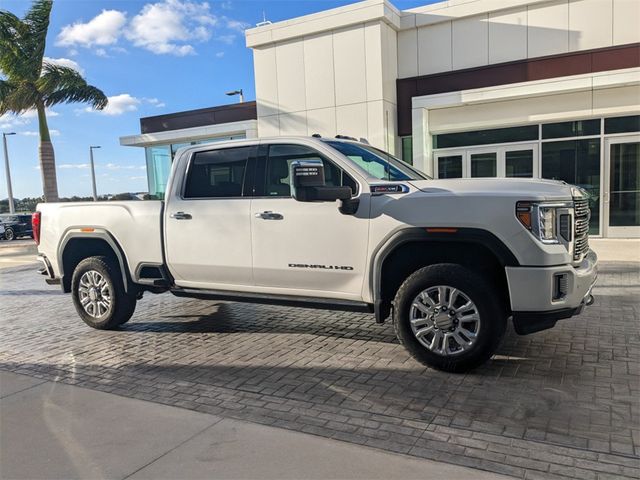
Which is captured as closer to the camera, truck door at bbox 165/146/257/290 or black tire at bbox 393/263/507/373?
black tire at bbox 393/263/507/373

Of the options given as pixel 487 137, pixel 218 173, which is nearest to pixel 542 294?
pixel 218 173

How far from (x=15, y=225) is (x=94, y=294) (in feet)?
80.2

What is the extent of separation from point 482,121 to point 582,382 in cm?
1104

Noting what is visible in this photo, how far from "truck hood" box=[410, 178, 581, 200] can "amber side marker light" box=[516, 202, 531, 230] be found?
54mm

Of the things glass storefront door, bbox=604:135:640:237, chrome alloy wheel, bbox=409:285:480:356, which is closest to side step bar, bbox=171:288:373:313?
chrome alloy wheel, bbox=409:285:480:356

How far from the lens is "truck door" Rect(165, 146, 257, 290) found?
5.41 m

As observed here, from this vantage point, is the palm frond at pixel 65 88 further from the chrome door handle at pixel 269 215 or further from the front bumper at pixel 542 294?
the front bumper at pixel 542 294

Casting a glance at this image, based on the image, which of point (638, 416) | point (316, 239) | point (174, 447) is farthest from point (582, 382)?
point (174, 447)

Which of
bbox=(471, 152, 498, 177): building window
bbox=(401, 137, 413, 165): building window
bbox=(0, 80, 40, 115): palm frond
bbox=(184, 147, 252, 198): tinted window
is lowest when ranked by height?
bbox=(184, 147, 252, 198): tinted window

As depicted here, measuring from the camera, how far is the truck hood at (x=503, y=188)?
4.16m

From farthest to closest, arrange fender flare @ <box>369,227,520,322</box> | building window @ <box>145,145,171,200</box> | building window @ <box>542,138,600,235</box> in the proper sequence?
building window @ <box>145,145,171,200</box>, building window @ <box>542,138,600,235</box>, fender flare @ <box>369,227,520,322</box>

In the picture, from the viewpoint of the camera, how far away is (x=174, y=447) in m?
3.36

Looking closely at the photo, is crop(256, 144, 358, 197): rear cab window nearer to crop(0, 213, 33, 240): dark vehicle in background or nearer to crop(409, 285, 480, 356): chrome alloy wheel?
crop(409, 285, 480, 356): chrome alloy wheel

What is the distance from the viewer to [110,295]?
20.4 feet
